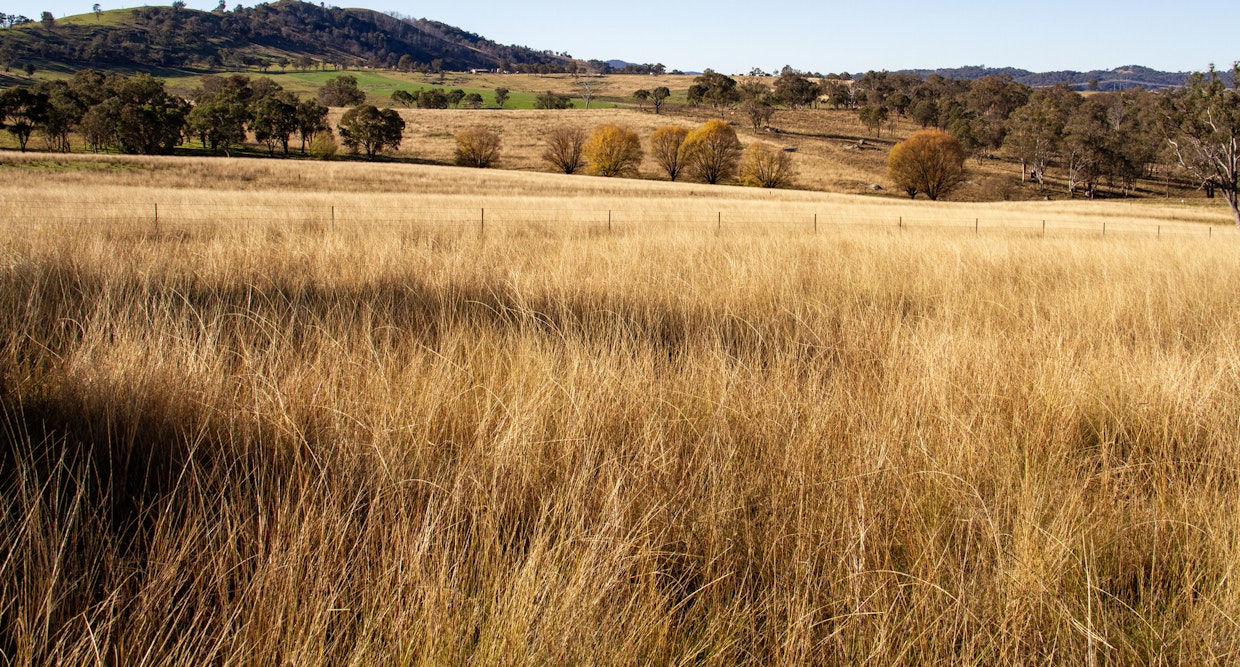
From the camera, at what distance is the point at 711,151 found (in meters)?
63.5

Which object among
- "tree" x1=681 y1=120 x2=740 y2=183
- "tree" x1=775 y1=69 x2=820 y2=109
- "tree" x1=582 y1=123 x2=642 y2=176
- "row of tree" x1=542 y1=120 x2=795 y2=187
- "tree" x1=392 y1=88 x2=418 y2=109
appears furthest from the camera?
"tree" x1=392 y1=88 x2=418 y2=109

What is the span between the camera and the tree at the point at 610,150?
205ft

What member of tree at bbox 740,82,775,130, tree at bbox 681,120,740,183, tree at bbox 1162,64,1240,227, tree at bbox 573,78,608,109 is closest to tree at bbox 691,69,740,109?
tree at bbox 740,82,775,130

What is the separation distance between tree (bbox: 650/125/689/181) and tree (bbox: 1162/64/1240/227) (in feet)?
148

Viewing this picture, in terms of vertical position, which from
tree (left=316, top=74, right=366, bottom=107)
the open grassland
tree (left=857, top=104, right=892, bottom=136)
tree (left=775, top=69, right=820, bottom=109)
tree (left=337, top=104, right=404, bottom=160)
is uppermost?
tree (left=775, top=69, right=820, bottom=109)

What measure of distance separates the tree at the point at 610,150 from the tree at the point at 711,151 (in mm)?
5197

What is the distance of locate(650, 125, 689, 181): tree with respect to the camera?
64938 millimetres

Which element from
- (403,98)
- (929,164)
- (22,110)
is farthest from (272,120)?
(929,164)

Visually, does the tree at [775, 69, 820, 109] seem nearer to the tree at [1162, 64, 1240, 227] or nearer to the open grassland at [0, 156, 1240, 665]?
the tree at [1162, 64, 1240, 227]

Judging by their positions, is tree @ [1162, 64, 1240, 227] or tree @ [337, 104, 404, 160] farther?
tree @ [337, 104, 404, 160]

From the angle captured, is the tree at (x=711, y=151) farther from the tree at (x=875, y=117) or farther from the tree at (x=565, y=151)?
the tree at (x=875, y=117)

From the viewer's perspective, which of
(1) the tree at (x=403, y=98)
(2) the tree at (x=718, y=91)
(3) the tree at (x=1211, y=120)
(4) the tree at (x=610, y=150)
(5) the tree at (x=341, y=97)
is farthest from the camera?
(1) the tree at (x=403, y=98)

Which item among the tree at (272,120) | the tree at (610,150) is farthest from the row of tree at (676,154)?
the tree at (272,120)

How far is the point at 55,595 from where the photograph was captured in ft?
5.45
